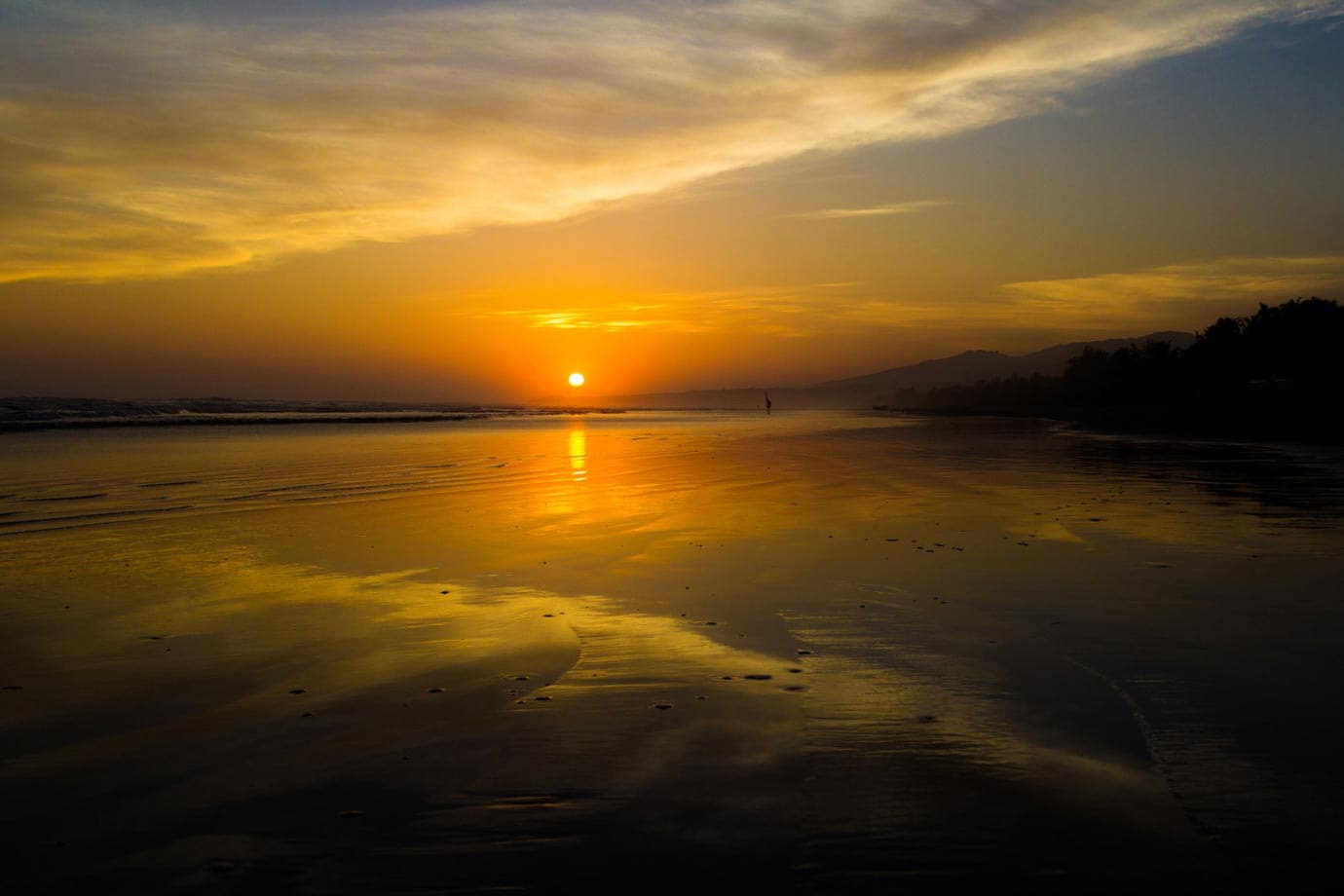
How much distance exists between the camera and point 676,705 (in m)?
6.07

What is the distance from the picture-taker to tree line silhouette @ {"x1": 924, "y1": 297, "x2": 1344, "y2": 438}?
49.0 meters

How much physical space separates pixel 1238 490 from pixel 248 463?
24.5m

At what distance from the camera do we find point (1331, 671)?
6477 mm

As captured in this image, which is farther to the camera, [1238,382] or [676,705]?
[1238,382]

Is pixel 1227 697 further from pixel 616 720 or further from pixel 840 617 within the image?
pixel 616 720

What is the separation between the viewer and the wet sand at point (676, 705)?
4.07 metres

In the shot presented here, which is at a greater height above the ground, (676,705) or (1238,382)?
(1238,382)

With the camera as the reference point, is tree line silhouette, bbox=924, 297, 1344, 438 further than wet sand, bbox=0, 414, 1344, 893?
Yes

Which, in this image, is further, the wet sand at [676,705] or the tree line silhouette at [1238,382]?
the tree line silhouette at [1238,382]

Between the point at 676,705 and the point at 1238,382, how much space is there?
83.0m

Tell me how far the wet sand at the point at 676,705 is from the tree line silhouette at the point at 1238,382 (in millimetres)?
35046

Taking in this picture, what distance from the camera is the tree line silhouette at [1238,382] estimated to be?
4897 cm

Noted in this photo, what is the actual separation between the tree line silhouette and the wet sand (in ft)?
115

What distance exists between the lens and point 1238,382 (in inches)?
2958
